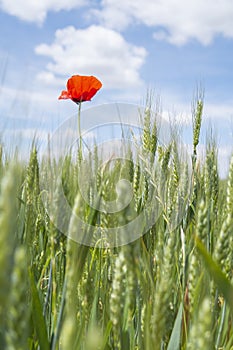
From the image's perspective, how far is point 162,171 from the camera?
4.21 feet

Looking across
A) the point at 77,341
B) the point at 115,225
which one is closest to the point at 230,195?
the point at 115,225

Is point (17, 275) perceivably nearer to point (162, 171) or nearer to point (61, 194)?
point (61, 194)

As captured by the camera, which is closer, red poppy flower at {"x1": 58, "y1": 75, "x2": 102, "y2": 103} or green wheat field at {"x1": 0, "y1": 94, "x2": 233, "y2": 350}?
green wheat field at {"x1": 0, "y1": 94, "x2": 233, "y2": 350}

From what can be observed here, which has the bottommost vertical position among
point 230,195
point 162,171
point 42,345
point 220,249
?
point 42,345

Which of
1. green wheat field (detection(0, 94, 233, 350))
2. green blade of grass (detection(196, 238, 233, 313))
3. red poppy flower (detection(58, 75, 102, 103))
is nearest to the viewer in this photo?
green wheat field (detection(0, 94, 233, 350))

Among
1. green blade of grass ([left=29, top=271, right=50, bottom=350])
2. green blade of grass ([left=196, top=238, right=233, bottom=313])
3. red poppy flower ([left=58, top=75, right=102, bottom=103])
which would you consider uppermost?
red poppy flower ([left=58, top=75, right=102, bottom=103])

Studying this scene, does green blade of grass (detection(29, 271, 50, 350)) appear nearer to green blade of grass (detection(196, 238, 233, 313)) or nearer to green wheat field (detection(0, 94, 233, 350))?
green wheat field (detection(0, 94, 233, 350))

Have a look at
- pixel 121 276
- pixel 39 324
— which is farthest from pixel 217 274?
pixel 39 324

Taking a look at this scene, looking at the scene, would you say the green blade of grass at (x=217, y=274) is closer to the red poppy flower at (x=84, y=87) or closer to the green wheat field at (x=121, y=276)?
the green wheat field at (x=121, y=276)

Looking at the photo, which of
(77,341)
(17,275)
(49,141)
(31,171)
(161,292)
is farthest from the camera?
(31,171)

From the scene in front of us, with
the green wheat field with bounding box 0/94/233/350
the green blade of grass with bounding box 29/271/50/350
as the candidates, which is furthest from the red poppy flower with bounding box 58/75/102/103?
the green blade of grass with bounding box 29/271/50/350

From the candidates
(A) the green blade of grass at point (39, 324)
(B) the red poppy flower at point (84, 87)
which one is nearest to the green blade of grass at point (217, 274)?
(A) the green blade of grass at point (39, 324)

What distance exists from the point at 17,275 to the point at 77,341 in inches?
12.8

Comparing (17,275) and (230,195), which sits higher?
(230,195)
